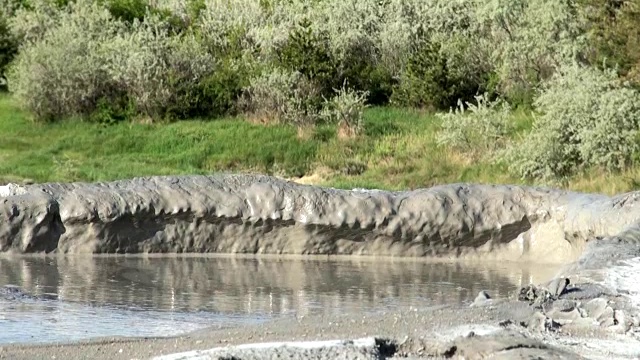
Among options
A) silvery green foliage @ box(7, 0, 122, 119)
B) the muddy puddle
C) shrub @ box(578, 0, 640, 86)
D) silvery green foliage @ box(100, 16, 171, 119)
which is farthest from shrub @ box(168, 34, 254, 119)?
the muddy puddle

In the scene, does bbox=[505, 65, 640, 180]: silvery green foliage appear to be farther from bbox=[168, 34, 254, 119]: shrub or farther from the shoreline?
the shoreline

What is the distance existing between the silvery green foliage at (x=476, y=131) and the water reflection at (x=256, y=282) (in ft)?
31.1

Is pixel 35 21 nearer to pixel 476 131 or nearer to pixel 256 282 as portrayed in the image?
pixel 476 131

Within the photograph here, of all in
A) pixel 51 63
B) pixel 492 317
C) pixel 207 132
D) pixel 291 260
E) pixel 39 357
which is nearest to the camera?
pixel 39 357

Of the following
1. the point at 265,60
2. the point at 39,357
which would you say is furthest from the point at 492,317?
the point at 265,60

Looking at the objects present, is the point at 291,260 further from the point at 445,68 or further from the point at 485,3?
the point at 485,3

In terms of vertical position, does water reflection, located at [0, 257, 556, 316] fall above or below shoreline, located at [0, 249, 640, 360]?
below

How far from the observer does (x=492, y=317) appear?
9.05 meters

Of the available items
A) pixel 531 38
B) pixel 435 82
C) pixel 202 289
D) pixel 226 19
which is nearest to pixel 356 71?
pixel 435 82

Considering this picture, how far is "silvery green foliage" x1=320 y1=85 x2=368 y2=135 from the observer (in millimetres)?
26266

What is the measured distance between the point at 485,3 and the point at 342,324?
69.7 ft

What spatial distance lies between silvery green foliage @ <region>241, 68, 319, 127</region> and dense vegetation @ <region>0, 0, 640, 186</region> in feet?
0.12

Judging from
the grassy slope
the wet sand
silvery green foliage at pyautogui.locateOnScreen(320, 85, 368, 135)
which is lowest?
the wet sand

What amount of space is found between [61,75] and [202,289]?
16948mm
